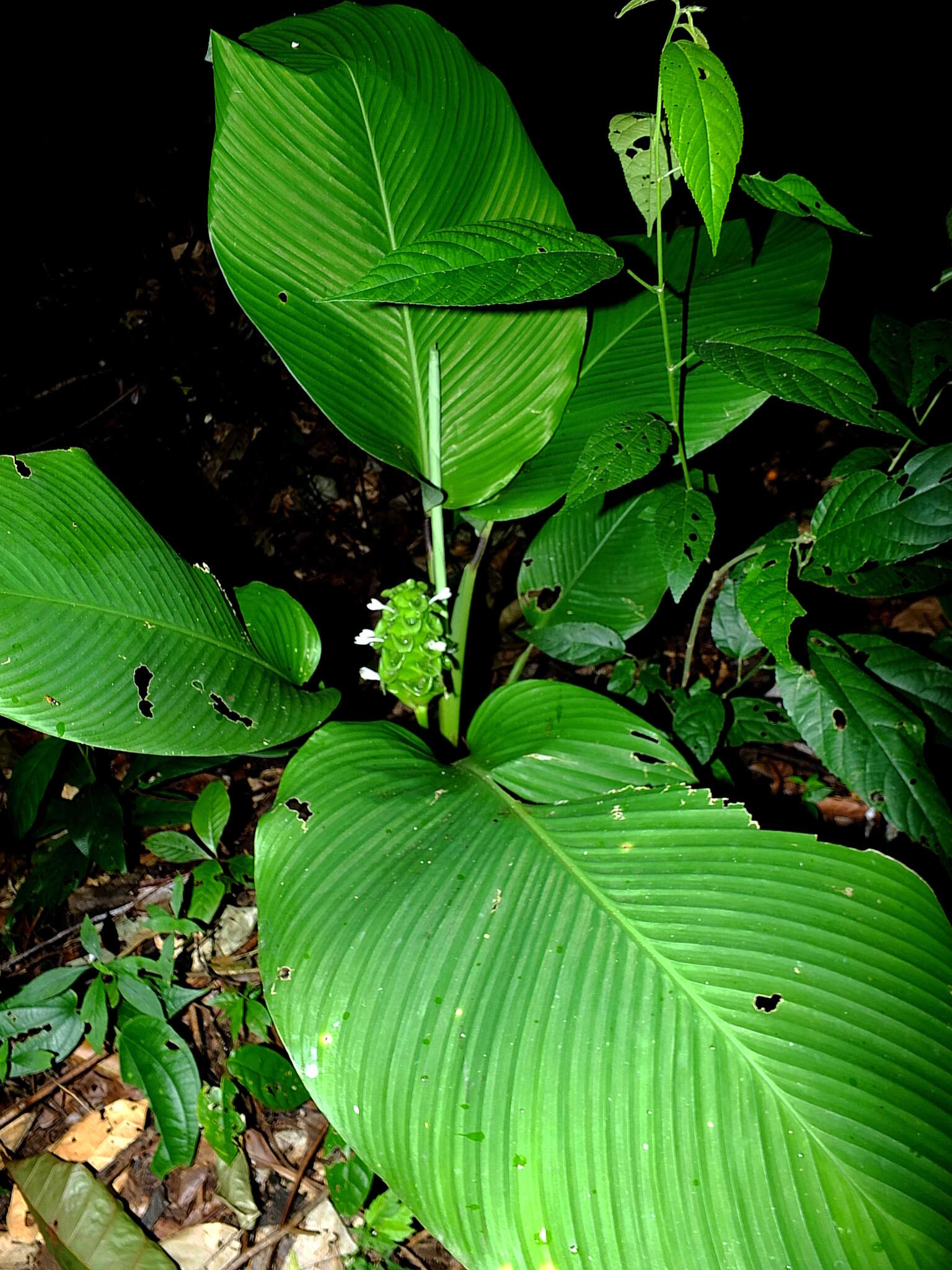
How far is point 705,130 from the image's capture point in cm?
67

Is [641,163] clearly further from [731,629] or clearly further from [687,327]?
[731,629]

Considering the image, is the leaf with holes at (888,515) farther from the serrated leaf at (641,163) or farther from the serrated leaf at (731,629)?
the serrated leaf at (641,163)

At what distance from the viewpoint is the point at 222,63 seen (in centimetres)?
110

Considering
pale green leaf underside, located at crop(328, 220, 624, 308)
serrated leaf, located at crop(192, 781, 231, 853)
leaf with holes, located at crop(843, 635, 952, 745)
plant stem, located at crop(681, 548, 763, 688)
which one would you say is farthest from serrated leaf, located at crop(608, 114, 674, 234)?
serrated leaf, located at crop(192, 781, 231, 853)

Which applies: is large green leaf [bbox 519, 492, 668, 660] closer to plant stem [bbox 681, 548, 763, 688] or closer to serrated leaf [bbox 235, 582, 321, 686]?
plant stem [bbox 681, 548, 763, 688]

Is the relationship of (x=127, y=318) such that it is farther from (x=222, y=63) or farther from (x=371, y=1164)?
(x=371, y=1164)

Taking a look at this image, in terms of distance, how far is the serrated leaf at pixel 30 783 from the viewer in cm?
153

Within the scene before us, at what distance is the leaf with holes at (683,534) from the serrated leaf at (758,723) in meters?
0.48

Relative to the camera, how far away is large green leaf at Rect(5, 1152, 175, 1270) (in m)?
1.17

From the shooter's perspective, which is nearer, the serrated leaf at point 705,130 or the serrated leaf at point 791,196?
the serrated leaf at point 705,130

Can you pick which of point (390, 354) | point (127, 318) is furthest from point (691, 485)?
point (127, 318)

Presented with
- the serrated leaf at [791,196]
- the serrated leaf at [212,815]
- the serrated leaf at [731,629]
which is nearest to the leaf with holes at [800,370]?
the serrated leaf at [791,196]

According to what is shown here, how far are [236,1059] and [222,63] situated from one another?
5.00 ft

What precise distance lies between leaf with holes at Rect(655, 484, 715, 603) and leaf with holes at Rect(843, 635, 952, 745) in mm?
386
